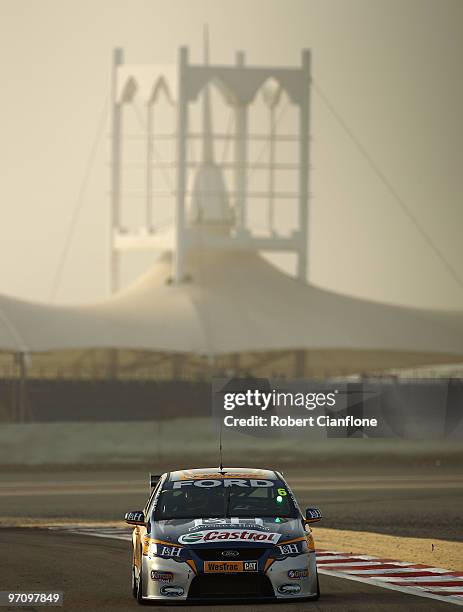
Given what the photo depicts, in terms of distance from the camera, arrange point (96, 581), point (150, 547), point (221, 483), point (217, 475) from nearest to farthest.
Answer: point (150, 547)
point (221, 483)
point (217, 475)
point (96, 581)

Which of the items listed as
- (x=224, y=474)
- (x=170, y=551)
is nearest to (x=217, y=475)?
(x=224, y=474)

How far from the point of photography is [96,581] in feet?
64.0

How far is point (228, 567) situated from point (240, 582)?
0.57ft

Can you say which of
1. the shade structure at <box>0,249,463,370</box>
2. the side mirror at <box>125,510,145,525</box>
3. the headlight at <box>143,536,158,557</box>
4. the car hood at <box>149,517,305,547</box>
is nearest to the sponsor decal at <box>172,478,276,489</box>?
the side mirror at <box>125,510,145,525</box>

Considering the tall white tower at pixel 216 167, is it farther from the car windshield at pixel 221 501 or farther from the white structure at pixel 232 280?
the car windshield at pixel 221 501

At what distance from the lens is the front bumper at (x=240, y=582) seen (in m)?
15.5

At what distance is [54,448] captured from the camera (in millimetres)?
51156

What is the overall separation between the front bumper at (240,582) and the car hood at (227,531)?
24 centimetres

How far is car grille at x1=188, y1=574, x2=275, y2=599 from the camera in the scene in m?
15.5

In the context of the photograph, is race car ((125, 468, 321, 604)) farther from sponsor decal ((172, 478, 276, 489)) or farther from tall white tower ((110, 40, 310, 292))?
tall white tower ((110, 40, 310, 292))

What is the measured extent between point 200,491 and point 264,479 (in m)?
0.66

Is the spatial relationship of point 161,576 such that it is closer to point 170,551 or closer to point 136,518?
point 170,551

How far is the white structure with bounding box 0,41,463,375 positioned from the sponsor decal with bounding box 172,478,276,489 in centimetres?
4398

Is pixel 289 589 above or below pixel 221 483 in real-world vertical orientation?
below
